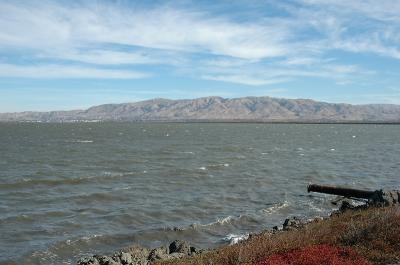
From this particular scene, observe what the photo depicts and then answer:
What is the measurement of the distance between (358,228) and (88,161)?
46906mm

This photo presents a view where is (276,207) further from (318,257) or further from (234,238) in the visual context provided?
(318,257)

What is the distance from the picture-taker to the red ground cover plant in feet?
35.7

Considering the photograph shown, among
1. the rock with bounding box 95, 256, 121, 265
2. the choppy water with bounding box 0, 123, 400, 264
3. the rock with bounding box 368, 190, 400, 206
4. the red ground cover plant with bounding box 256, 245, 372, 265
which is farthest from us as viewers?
the rock with bounding box 368, 190, 400, 206

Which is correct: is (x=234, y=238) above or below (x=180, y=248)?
below

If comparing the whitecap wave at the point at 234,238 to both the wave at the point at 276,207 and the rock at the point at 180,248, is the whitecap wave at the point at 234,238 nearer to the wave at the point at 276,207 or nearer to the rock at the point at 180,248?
the rock at the point at 180,248

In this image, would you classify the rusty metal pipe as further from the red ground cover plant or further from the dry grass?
the red ground cover plant

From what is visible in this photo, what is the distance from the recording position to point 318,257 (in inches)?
442

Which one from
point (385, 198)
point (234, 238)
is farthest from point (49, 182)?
point (385, 198)

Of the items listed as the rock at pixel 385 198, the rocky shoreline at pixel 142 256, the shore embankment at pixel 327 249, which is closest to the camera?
the shore embankment at pixel 327 249

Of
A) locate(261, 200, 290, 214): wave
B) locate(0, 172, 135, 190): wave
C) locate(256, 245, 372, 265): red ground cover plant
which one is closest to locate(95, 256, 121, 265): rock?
locate(256, 245, 372, 265): red ground cover plant

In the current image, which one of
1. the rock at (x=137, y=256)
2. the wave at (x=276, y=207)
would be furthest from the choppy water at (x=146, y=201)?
the rock at (x=137, y=256)

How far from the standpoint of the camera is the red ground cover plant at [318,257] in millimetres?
10867

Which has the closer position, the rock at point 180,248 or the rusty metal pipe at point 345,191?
the rock at point 180,248

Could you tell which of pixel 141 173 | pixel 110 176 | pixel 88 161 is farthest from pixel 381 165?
pixel 88 161
